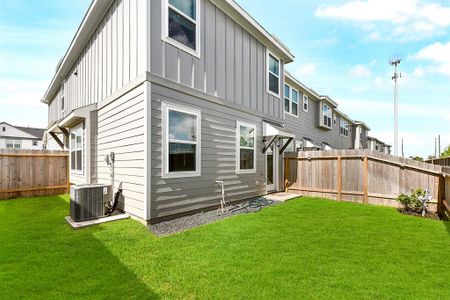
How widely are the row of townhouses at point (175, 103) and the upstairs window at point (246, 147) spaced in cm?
3

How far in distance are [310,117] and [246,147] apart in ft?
31.5

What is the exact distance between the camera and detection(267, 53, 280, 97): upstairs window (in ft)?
29.9

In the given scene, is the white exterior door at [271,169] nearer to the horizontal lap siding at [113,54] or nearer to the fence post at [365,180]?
the fence post at [365,180]

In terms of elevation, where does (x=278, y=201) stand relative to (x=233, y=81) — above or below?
below

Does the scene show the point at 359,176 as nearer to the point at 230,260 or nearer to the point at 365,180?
the point at 365,180

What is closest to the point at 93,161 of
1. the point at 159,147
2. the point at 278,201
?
the point at 159,147

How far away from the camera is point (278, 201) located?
7.73 metres

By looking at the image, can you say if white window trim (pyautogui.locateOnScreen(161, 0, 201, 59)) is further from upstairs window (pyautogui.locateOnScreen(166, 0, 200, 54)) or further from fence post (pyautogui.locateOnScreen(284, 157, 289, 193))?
fence post (pyautogui.locateOnScreen(284, 157, 289, 193))

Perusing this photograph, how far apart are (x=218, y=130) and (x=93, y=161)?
161 inches

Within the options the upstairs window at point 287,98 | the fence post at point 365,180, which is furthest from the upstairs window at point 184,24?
the upstairs window at point 287,98

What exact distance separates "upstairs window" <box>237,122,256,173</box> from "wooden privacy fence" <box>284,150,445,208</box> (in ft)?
9.21

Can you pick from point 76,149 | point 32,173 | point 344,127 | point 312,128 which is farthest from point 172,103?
point 344,127

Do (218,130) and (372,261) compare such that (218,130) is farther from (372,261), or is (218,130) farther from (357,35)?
(357,35)

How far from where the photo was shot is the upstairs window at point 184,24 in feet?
17.4
